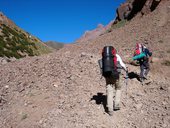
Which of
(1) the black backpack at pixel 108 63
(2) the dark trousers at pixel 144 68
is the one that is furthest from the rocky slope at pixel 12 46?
(1) the black backpack at pixel 108 63

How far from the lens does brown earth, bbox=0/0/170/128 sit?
26.4 ft

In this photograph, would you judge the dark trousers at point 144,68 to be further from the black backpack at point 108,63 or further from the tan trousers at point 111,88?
the black backpack at point 108,63

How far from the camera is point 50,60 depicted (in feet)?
43.3

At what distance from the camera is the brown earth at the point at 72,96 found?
26.4 feet

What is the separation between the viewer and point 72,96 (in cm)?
949

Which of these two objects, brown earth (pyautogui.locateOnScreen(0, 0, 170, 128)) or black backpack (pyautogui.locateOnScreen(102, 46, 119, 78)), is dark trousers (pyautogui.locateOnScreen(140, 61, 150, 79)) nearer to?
brown earth (pyautogui.locateOnScreen(0, 0, 170, 128))

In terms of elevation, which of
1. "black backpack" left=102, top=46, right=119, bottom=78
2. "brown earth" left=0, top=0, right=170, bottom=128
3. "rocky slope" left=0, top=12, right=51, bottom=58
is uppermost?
"rocky slope" left=0, top=12, right=51, bottom=58

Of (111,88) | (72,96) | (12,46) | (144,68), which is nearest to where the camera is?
(111,88)

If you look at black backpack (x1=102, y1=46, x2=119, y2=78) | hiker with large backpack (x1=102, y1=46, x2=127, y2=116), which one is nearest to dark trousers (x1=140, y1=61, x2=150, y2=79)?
hiker with large backpack (x1=102, y1=46, x2=127, y2=116)

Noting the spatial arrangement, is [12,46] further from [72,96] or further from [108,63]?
[108,63]

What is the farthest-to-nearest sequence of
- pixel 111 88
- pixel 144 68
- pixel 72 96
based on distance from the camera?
pixel 144 68
pixel 72 96
pixel 111 88

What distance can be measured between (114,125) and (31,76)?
5.10m

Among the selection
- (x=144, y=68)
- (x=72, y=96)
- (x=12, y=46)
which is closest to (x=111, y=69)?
(x=72, y=96)

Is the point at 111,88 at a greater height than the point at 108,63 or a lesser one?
lesser
